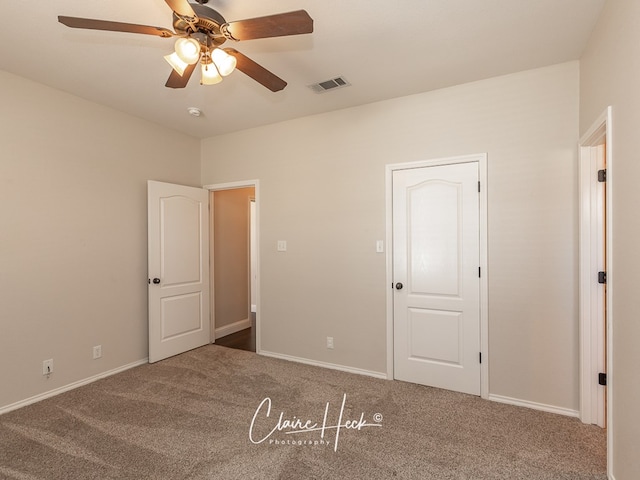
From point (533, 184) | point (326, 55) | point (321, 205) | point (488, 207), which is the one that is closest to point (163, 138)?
point (321, 205)

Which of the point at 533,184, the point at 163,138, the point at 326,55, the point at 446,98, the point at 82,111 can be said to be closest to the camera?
the point at 326,55

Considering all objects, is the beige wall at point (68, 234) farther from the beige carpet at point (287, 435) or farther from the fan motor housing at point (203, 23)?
the fan motor housing at point (203, 23)

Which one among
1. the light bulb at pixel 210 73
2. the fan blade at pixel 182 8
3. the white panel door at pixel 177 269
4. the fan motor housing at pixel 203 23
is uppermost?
the fan motor housing at pixel 203 23

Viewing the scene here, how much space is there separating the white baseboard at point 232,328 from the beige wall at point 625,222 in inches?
→ 167

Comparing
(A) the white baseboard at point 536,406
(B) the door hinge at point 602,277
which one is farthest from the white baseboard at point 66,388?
(B) the door hinge at point 602,277

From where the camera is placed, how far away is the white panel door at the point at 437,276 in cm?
291

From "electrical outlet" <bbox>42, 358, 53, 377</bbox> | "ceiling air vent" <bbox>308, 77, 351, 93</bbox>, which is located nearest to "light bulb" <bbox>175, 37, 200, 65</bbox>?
"ceiling air vent" <bbox>308, 77, 351, 93</bbox>

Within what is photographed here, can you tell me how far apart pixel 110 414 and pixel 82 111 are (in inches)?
107

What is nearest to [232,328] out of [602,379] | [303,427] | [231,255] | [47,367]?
[231,255]

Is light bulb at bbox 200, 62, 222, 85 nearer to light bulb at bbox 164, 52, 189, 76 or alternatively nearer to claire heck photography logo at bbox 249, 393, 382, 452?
light bulb at bbox 164, 52, 189, 76

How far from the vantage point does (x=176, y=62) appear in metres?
1.87

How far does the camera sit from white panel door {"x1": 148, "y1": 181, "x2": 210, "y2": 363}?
3723 millimetres

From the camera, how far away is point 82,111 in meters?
3.20

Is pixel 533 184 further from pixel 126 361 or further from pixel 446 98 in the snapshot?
pixel 126 361
